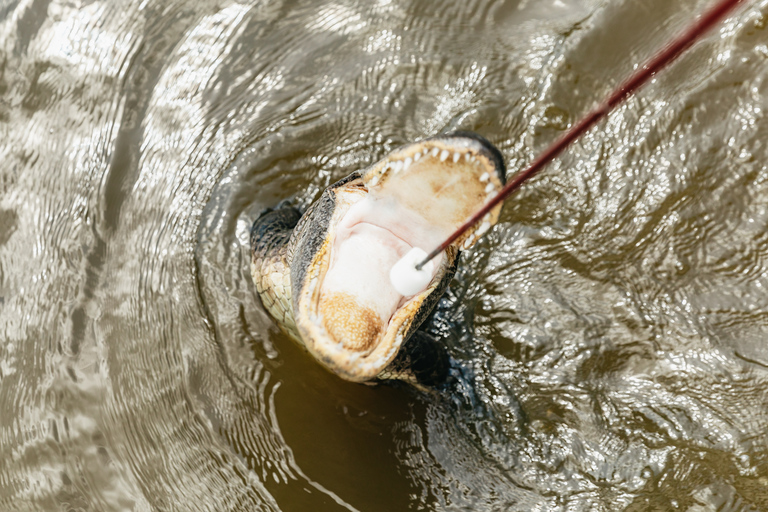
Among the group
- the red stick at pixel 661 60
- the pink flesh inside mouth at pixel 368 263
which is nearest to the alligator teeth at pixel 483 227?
the pink flesh inside mouth at pixel 368 263

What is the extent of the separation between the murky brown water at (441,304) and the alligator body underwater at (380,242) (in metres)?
0.78

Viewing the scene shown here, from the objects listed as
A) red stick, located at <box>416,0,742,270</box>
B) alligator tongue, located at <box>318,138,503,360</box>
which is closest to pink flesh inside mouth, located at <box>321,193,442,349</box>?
alligator tongue, located at <box>318,138,503,360</box>

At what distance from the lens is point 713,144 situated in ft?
10.0

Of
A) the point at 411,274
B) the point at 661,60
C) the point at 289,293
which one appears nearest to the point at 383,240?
the point at 411,274

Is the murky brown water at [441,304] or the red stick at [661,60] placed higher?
the murky brown water at [441,304]

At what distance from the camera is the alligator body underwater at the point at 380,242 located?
6.19 ft

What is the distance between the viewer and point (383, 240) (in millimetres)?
2234

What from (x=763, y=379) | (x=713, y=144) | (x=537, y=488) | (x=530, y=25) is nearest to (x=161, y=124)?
(x=530, y=25)

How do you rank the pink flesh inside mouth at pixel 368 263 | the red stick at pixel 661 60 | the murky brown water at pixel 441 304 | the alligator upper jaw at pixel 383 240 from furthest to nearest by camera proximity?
the murky brown water at pixel 441 304 → the pink flesh inside mouth at pixel 368 263 → the alligator upper jaw at pixel 383 240 → the red stick at pixel 661 60

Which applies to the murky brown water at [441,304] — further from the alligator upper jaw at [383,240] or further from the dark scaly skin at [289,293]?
the alligator upper jaw at [383,240]

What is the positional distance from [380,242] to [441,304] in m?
0.83

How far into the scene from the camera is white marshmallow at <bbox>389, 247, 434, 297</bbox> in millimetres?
2057

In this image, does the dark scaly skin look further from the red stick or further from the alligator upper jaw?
the red stick

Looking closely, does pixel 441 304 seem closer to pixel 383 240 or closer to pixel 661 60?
pixel 383 240
